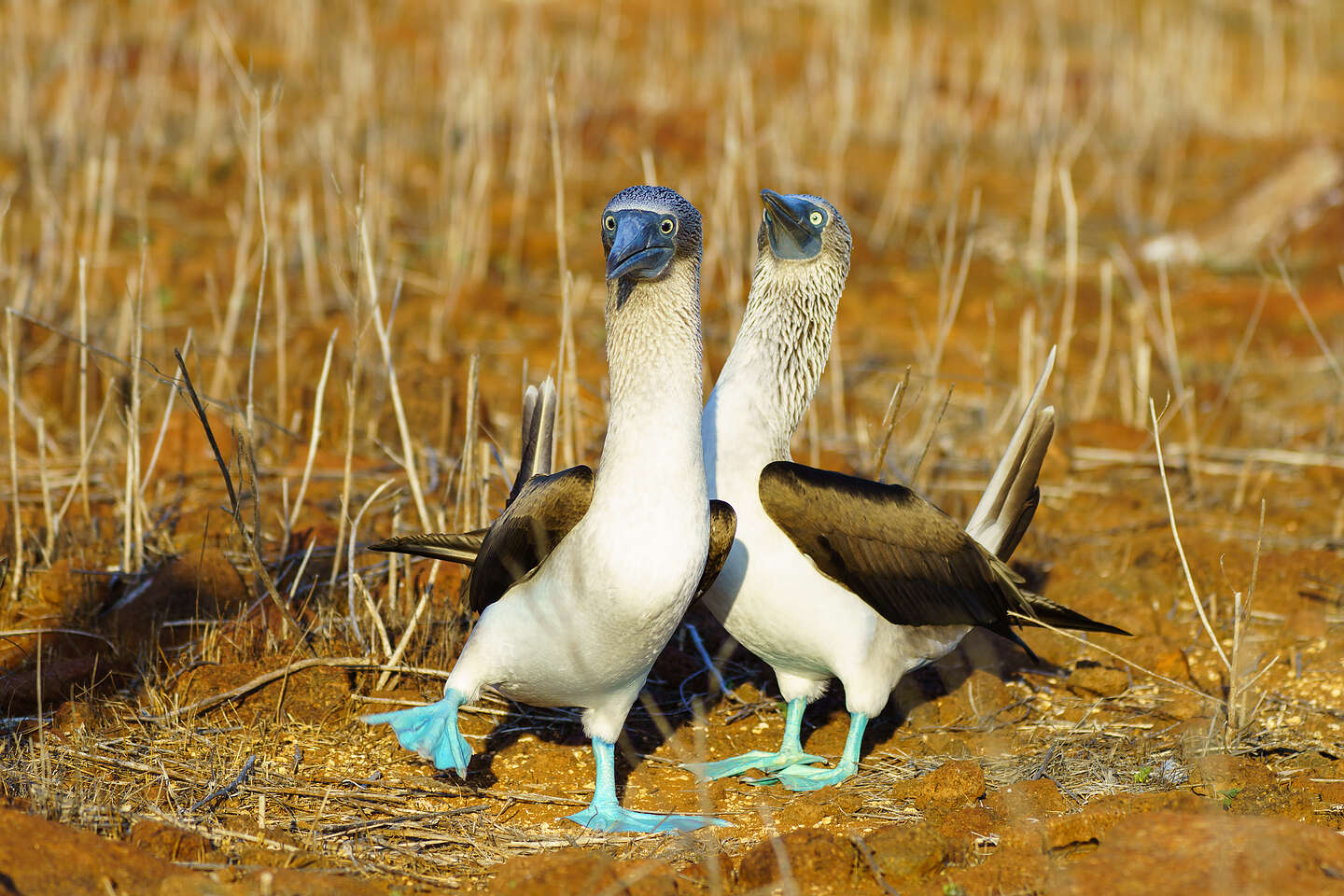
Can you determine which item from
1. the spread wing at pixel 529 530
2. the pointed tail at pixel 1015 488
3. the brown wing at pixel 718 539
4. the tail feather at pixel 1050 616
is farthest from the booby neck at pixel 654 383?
the tail feather at pixel 1050 616

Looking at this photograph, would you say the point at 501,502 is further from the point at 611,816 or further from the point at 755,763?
the point at 611,816

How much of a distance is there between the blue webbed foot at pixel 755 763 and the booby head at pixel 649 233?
1484 millimetres

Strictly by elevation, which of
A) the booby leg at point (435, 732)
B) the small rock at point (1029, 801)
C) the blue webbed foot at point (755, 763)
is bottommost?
the blue webbed foot at point (755, 763)

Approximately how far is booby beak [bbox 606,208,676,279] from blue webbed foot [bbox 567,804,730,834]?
1.38 m

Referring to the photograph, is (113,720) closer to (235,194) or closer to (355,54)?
(235,194)

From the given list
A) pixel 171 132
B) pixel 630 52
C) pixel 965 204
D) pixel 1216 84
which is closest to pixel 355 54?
pixel 171 132

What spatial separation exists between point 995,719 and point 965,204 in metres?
9.69

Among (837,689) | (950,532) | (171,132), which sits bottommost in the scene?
(837,689)

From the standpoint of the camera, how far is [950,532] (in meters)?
3.85

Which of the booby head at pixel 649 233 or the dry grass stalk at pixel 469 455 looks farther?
the dry grass stalk at pixel 469 455

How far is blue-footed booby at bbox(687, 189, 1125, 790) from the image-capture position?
3682 mm

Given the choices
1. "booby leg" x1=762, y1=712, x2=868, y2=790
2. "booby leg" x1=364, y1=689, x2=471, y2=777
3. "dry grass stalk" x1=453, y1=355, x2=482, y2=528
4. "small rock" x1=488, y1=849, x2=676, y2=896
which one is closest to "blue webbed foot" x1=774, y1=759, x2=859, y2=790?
"booby leg" x1=762, y1=712, x2=868, y2=790

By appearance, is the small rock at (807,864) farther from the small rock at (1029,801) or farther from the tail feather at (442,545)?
the tail feather at (442,545)

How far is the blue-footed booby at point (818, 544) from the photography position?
3.68m
